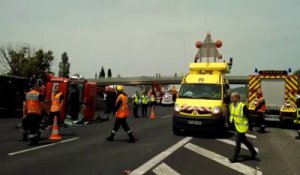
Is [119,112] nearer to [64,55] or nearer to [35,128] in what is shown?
[35,128]

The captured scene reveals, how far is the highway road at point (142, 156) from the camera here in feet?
28.0

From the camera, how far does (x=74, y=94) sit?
19891mm

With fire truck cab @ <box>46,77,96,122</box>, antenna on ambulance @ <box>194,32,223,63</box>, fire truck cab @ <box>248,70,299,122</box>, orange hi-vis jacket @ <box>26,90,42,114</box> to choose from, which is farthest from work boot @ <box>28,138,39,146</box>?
fire truck cab @ <box>248,70,299,122</box>

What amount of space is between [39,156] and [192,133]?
7434 mm

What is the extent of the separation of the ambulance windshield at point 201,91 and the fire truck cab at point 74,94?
6.18 metres

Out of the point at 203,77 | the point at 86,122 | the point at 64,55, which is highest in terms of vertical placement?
the point at 64,55

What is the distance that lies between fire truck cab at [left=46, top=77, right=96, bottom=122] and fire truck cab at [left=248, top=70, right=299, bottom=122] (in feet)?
27.2

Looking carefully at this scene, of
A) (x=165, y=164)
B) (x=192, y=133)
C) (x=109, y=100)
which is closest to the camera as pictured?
(x=165, y=164)

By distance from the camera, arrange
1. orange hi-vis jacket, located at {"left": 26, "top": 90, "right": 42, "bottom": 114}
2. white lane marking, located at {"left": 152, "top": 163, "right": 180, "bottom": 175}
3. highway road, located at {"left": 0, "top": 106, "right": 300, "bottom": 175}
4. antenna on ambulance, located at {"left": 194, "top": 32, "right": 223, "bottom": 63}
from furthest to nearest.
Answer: antenna on ambulance, located at {"left": 194, "top": 32, "right": 223, "bottom": 63}
orange hi-vis jacket, located at {"left": 26, "top": 90, "right": 42, "bottom": 114}
highway road, located at {"left": 0, "top": 106, "right": 300, "bottom": 175}
white lane marking, located at {"left": 152, "top": 163, "right": 180, "bottom": 175}

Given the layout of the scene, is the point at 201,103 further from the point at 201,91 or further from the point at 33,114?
the point at 33,114

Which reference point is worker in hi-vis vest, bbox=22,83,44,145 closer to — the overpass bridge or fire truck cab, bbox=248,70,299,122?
fire truck cab, bbox=248,70,299,122

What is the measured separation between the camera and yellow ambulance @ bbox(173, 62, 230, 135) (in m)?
14.1

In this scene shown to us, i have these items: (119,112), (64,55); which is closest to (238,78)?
(64,55)

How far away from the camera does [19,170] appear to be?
8234 mm
